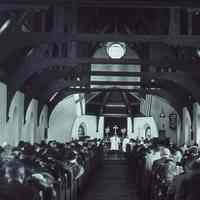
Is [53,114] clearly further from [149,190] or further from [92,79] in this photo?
[149,190]

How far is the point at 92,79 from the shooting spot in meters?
31.6

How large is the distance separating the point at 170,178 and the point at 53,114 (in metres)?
27.2

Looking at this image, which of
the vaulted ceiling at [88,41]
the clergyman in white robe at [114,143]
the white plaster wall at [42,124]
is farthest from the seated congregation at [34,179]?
the clergyman in white robe at [114,143]

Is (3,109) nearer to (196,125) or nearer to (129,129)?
(196,125)

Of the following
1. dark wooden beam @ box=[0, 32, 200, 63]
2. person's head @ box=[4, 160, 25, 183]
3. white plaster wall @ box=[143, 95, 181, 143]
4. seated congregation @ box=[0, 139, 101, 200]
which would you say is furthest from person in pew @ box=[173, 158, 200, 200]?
white plaster wall @ box=[143, 95, 181, 143]

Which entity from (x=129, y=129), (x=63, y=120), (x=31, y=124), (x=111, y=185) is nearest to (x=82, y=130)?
(x=129, y=129)

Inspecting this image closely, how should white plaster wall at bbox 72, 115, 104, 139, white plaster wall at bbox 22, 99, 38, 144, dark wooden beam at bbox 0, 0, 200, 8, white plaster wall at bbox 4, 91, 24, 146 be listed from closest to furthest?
dark wooden beam at bbox 0, 0, 200, 8 → white plaster wall at bbox 4, 91, 24, 146 → white plaster wall at bbox 22, 99, 38, 144 → white plaster wall at bbox 72, 115, 104, 139

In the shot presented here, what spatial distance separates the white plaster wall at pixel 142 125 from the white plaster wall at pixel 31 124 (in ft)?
49.6

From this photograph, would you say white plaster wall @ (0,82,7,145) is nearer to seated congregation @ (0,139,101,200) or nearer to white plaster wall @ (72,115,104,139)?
seated congregation @ (0,139,101,200)

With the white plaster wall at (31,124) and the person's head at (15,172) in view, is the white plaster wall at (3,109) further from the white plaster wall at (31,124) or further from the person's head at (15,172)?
the person's head at (15,172)

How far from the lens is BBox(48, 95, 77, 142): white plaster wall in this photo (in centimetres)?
3788

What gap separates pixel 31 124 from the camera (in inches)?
1155

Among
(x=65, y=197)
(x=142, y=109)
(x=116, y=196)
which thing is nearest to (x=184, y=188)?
(x=65, y=197)

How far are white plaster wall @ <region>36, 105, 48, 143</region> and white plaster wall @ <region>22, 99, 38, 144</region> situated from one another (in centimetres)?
149
